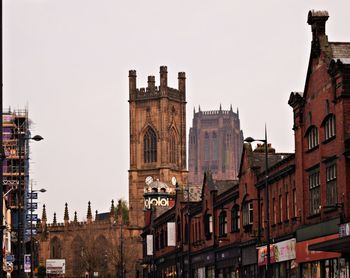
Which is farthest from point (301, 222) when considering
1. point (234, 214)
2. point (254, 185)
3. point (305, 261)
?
point (234, 214)

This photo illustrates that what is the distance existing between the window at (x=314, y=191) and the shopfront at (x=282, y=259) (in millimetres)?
4617

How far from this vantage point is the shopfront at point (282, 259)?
55531 millimetres

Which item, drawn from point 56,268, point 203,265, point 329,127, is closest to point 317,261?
point 329,127

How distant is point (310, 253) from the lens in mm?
50938

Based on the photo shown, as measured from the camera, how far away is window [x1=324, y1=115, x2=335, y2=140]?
46.9m

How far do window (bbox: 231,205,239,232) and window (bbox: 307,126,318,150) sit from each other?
19477 mm

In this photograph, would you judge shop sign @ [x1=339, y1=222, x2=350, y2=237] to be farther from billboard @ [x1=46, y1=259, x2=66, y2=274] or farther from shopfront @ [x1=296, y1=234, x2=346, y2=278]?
billboard @ [x1=46, y1=259, x2=66, y2=274]

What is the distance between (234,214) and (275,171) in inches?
507

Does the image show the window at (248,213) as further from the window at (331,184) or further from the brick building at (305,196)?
the window at (331,184)

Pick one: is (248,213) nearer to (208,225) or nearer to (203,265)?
(208,225)

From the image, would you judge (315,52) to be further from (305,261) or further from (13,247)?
(13,247)

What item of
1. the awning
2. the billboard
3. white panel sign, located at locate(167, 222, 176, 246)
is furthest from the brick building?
the billboard

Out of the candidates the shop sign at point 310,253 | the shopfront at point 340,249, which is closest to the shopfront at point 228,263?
the shop sign at point 310,253

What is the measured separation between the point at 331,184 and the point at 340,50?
6631 millimetres
